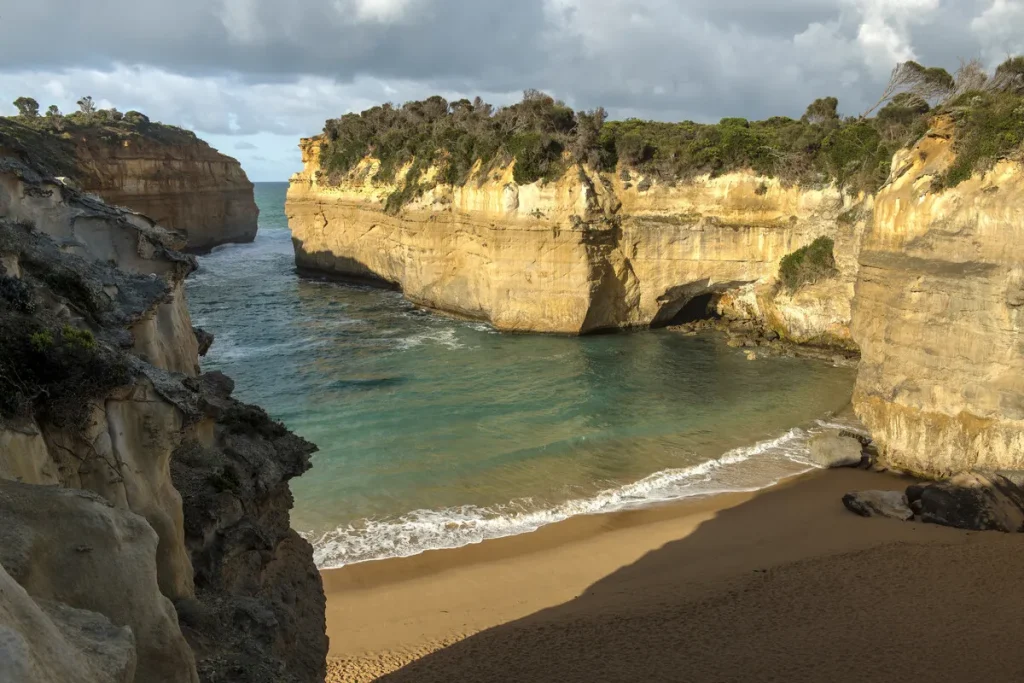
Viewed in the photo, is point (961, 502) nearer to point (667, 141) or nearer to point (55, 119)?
point (667, 141)

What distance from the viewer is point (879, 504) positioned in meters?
13.5

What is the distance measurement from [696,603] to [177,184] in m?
49.1

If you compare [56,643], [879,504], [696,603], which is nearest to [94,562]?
[56,643]

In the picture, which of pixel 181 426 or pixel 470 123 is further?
pixel 470 123

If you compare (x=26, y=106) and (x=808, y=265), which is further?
(x=26, y=106)

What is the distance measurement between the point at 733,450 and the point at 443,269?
1820 centimetres

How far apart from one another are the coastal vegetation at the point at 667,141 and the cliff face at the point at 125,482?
1537 centimetres

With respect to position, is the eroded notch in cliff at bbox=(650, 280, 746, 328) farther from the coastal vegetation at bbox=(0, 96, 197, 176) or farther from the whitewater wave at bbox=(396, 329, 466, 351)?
the coastal vegetation at bbox=(0, 96, 197, 176)

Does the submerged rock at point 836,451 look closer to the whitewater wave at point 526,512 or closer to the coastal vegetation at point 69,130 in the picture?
the whitewater wave at point 526,512

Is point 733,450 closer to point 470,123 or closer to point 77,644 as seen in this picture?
point 77,644

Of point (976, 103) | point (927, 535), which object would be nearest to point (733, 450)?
point (927, 535)

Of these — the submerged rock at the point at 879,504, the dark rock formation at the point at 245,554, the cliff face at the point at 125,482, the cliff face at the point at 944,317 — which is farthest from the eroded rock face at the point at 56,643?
the cliff face at the point at 944,317

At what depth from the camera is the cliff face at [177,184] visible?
4475cm

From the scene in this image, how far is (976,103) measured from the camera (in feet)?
48.0
